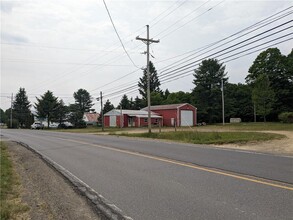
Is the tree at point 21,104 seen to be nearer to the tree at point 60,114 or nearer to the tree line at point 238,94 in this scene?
the tree line at point 238,94

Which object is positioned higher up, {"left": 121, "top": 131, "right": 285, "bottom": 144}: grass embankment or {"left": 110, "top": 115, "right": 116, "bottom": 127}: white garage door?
{"left": 110, "top": 115, "right": 116, "bottom": 127}: white garage door

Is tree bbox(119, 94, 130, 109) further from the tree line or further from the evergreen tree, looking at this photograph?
the tree line

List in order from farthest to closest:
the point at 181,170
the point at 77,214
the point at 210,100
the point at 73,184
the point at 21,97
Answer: the point at 21,97
the point at 210,100
the point at 181,170
the point at 73,184
the point at 77,214

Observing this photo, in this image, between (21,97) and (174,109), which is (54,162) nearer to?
(174,109)

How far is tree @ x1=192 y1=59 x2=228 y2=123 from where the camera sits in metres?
74.4

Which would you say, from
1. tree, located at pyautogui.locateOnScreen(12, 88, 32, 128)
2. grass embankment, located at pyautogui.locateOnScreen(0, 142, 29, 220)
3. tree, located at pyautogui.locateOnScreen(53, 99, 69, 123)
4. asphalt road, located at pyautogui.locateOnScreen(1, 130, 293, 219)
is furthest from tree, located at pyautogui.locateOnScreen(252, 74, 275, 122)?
tree, located at pyautogui.locateOnScreen(12, 88, 32, 128)

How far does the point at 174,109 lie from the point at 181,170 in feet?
188

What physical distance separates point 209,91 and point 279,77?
14.5m

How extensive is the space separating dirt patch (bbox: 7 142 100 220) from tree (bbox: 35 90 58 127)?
71.4 meters

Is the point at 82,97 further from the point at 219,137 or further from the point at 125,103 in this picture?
the point at 219,137

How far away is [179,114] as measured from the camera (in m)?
66.7

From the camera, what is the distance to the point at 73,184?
355 inches

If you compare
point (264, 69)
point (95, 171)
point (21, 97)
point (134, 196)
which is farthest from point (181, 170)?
point (21, 97)

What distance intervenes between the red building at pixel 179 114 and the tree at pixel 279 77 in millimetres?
14462
